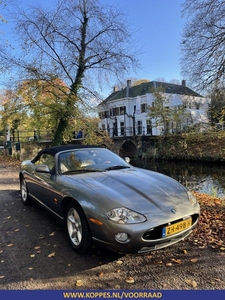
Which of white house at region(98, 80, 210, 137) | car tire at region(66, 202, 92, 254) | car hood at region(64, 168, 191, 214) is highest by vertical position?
white house at region(98, 80, 210, 137)

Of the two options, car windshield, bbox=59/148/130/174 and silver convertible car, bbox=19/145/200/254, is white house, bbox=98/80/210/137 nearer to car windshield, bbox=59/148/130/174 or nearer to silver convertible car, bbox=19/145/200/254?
car windshield, bbox=59/148/130/174

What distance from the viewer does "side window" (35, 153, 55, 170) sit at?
4190mm

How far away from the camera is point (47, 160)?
4.53 metres

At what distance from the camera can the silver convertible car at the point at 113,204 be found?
2.57 m

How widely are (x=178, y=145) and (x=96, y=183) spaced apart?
24448 millimetres

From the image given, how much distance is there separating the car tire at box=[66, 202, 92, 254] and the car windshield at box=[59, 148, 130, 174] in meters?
0.78

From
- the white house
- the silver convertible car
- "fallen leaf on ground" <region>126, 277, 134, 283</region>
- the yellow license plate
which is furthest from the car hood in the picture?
the white house

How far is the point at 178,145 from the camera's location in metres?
26.3

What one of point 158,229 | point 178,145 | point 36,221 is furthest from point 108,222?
point 178,145

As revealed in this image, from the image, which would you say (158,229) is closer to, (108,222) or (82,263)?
(108,222)

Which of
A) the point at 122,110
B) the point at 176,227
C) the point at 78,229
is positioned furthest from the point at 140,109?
the point at 176,227

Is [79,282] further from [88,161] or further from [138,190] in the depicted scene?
[88,161]

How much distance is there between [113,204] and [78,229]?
74cm

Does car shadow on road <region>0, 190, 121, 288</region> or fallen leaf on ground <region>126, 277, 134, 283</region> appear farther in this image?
car shadow on road <region>0, 190, 121, 288</region>
